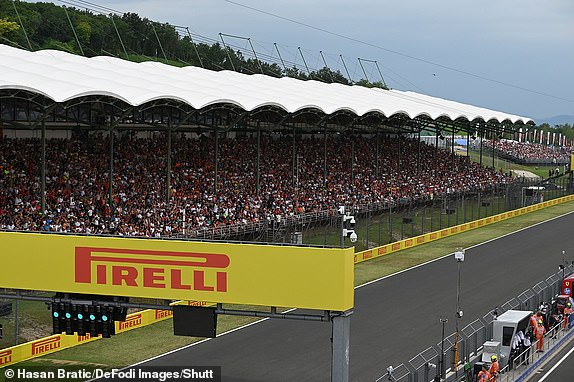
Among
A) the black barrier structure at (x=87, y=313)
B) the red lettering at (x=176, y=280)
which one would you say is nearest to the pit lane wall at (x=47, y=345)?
the black barrier structure at (x=87, y=313)

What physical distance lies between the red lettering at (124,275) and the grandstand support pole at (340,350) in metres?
4.74

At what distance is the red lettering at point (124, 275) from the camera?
21641 mm

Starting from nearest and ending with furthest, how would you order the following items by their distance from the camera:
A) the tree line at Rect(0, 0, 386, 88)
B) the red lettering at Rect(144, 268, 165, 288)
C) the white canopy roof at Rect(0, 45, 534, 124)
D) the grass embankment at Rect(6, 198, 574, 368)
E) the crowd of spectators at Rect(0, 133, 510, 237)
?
the red lettering at Rect(144, 268, 165, 288) → the grass embankment at Rect(6, 198, 574, 368) → the white canopy roof at Rect(0, 45, 534, 124) → the crowd of spectators at Rect(0, 133, 510, 237) → the tree line at Rect(0, 0, 386, 88)

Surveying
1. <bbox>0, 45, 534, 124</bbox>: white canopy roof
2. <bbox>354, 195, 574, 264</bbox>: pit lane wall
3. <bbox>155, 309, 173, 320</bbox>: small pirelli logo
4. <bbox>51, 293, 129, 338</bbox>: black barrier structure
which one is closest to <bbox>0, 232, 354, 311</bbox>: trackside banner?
<bbox>51, 293, 129, 338</bbox>: black barrier structure

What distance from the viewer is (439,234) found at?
196 ft

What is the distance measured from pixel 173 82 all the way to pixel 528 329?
25.6 meters

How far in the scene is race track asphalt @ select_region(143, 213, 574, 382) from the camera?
2809 cm

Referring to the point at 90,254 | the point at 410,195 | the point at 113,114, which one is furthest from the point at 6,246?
the point at 410,195

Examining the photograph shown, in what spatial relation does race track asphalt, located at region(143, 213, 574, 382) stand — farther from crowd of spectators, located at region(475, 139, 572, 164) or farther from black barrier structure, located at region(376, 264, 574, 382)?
crowd of spectators, located at region(475, 139, 572, 164)

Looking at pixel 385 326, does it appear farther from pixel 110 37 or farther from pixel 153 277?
pixel 110 37

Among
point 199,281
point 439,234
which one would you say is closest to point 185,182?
point 439,234

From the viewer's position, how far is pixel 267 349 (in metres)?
30.1

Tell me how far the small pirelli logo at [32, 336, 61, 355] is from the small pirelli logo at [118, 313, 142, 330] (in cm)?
328

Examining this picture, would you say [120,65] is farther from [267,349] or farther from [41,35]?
[41,35]
